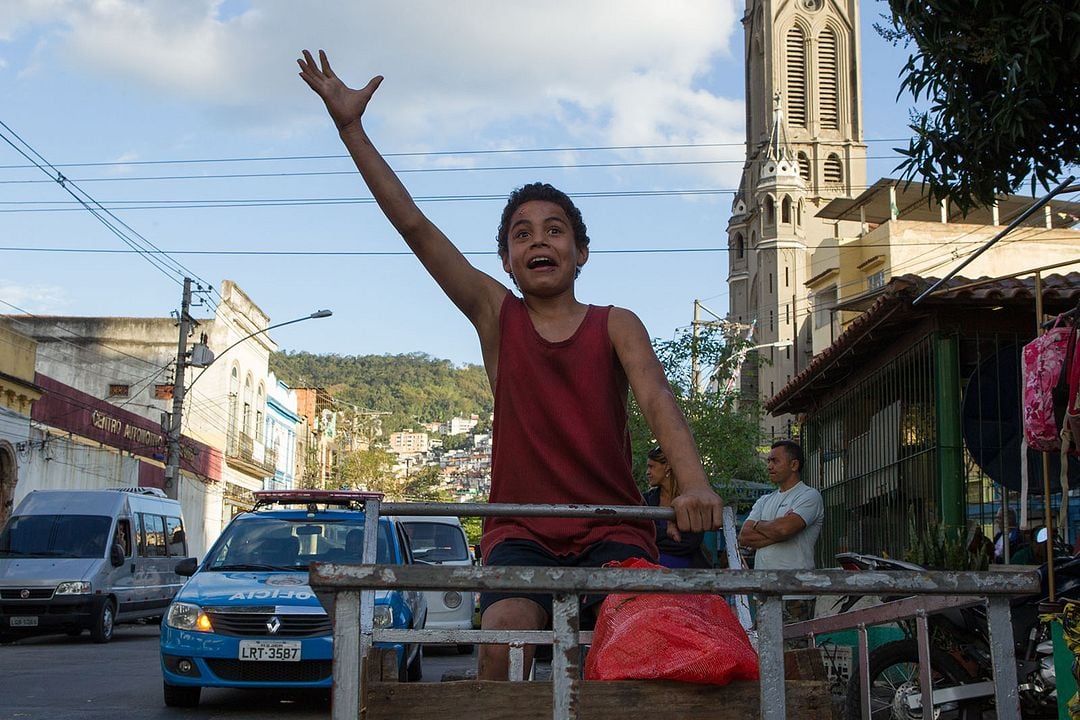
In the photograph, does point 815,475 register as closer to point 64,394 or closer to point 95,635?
point 95,635

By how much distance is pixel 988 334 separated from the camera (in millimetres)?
10539

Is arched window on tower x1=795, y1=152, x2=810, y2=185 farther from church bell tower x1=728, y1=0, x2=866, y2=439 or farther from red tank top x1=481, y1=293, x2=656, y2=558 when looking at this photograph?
red tank top x1=481, y1=293, x2=656, y2=558

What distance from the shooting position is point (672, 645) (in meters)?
2.35

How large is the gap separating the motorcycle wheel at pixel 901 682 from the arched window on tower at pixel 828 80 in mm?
82744

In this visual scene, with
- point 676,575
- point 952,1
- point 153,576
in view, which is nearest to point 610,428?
point 676,575

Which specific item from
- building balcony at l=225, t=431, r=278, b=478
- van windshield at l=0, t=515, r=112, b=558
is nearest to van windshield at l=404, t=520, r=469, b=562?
van windshield at l=0, t=515, r=112, b=558

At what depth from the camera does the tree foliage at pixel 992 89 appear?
6.03m

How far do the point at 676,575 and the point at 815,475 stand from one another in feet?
51.1

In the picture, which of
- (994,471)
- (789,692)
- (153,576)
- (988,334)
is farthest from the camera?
(153,576)

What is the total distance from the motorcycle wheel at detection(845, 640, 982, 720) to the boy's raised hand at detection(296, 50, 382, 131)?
11.6 ft

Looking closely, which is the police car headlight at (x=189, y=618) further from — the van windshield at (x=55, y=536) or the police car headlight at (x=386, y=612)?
the van windshield at (x=55, y=536)

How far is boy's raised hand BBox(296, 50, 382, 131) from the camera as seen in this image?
3756mm

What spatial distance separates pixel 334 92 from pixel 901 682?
419 centimetres

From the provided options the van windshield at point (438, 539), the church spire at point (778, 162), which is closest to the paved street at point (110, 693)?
the van windshield at point (438, 539)
